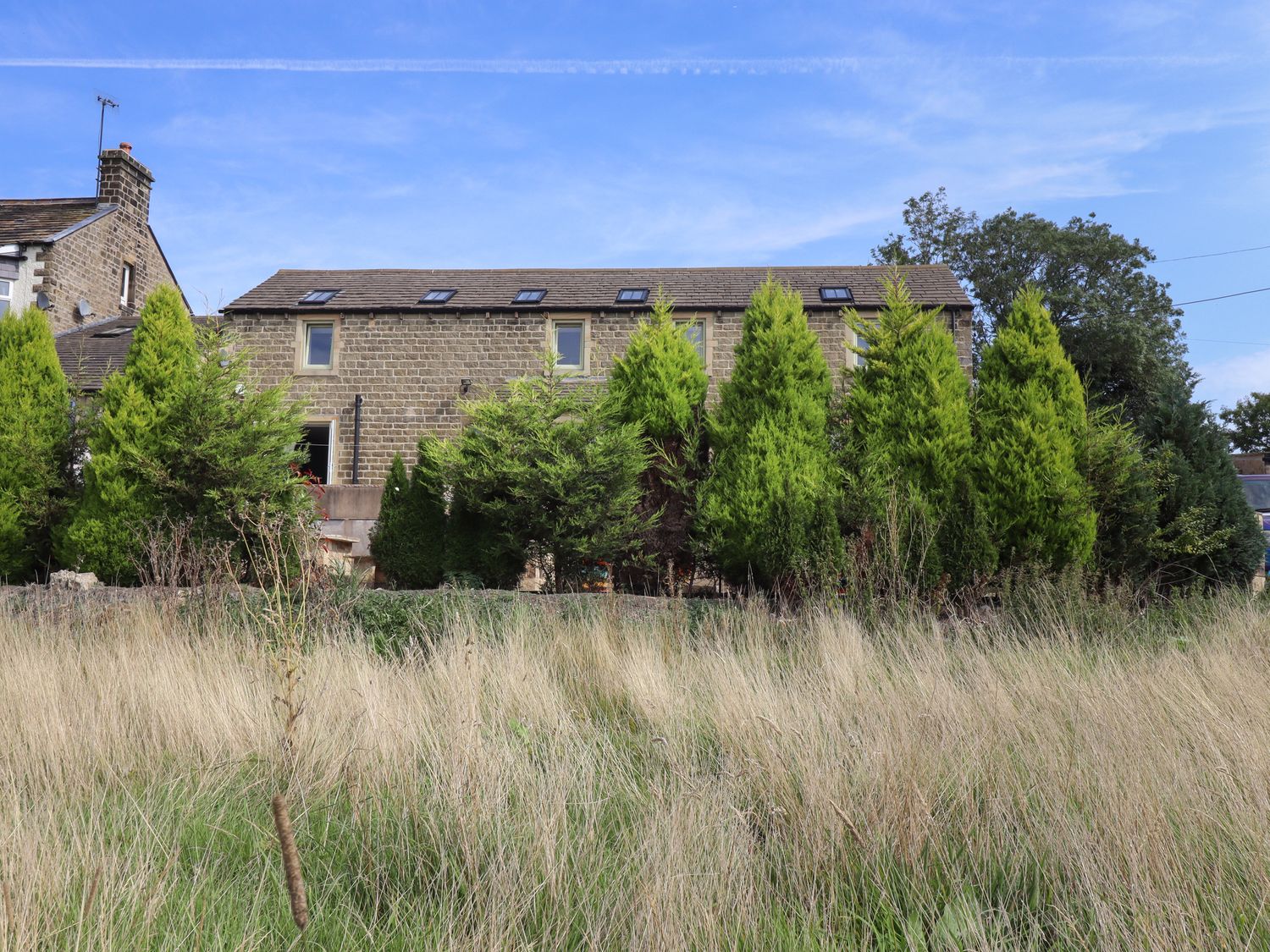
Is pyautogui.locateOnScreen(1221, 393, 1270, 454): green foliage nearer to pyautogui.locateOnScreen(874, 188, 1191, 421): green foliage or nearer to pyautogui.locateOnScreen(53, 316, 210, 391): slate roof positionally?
pyautogui.locateOnScreen(874, 188, 1191, 421): green foliage

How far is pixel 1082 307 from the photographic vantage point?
29.2 metres

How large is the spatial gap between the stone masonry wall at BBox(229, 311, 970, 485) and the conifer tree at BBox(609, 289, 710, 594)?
7.65m

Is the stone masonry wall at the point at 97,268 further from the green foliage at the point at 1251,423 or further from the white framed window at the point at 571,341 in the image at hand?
the green foliage at the point at 1251,423

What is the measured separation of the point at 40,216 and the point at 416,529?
1826cm

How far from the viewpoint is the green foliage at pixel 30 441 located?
9.81 metres

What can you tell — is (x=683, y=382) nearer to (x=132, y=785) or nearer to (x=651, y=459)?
(x=651, y=459)

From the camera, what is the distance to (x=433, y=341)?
18438 mm

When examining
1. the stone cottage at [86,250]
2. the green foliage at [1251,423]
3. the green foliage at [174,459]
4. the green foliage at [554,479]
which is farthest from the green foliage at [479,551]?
the green foliage at [1251,423]

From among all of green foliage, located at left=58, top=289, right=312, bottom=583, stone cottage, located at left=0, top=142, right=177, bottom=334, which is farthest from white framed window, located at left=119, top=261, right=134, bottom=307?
green foliage, located at left=58, top=289, right=312, bottom=583

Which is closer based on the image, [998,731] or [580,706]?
[998,731]

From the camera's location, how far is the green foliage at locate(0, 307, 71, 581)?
9812mm

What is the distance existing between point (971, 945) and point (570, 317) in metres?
16.9

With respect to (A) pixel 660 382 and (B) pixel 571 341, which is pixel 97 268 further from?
(A) pixel 660 382

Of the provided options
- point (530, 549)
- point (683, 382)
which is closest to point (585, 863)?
point (530, 549)
